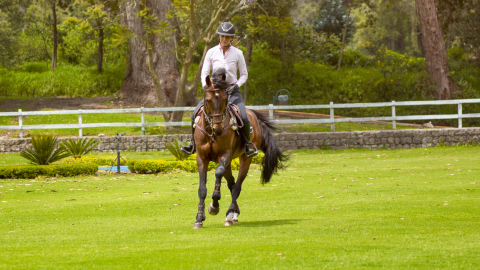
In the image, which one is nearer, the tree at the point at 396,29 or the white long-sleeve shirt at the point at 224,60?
the white long-sleeve shirt at the point at 224,60

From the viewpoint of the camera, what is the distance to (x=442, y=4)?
107 feet

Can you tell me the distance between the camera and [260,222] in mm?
7836

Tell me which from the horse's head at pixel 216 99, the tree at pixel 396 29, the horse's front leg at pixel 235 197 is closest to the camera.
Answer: the horse's head at pixel 216 99

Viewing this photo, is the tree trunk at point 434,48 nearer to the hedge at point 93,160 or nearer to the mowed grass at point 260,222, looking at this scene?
the mowed grass at point 260,222

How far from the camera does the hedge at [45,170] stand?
1448 cm

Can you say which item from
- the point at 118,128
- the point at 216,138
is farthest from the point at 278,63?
the point at 216,138

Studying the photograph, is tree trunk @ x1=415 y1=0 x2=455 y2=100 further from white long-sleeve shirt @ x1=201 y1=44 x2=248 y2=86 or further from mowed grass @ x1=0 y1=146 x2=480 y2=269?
white long-sleeve shirt @ x1=201 y1=44 x2=248 y2=86

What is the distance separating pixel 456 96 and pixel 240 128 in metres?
21.6

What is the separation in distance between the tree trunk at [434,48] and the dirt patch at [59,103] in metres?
15.2

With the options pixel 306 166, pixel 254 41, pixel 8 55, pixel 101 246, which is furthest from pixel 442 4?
pixel 101 246

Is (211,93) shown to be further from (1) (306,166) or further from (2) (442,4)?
(2) (442,4)

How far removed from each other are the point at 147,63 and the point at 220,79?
19.5 meters

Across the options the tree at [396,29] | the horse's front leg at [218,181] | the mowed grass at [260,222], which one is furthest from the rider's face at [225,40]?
the tree at [396,29]

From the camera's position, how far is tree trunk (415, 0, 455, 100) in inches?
1032
